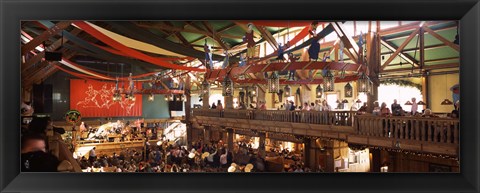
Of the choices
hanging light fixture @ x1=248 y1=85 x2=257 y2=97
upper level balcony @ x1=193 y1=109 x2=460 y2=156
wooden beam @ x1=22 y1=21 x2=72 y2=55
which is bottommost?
upper level balcony @ x1=193 y1=109 x2=460 y2=156

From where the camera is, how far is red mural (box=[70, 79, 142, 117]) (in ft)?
20.3

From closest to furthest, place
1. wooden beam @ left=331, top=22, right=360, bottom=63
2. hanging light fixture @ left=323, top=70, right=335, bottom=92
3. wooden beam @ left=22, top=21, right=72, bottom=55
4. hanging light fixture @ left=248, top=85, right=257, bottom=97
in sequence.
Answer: wooden beam @ left=22, top=21, right=72, bottom=55, wooden beam @ left=331, top=22, right=360, bottom=63, hanging light fixture @ left=323, top=70, right=335, bottom=92, hanging light fixture @ left=248, top=85, right=257, bottom=97

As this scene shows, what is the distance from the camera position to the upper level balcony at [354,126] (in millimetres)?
4250

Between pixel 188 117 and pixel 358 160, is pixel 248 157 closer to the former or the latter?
pixel 358 160

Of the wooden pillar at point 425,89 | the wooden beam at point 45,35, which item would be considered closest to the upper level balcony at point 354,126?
the wooden pillar at point 425,89

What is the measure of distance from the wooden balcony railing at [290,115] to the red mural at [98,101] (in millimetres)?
1895

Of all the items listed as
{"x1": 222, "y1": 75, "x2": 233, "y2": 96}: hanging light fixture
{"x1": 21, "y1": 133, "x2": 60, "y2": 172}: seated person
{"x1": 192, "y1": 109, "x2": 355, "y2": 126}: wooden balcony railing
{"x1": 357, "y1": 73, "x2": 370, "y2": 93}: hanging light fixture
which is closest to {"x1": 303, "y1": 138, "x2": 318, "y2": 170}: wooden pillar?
{"x1": 192, "y1": 109, "x2": 355, "y2": 126}: wooden balcony railing

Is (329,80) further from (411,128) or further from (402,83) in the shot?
(402,83)

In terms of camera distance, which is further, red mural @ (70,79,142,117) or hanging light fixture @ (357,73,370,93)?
red mural @ (70,79,142,117)

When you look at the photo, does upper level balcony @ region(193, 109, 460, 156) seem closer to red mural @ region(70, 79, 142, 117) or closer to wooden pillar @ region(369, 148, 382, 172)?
wooden pillar @ region(369, 148, 382, 172)

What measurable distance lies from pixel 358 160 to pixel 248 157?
8.22ft

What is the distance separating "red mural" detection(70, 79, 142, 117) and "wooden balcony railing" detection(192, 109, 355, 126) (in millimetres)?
1895
